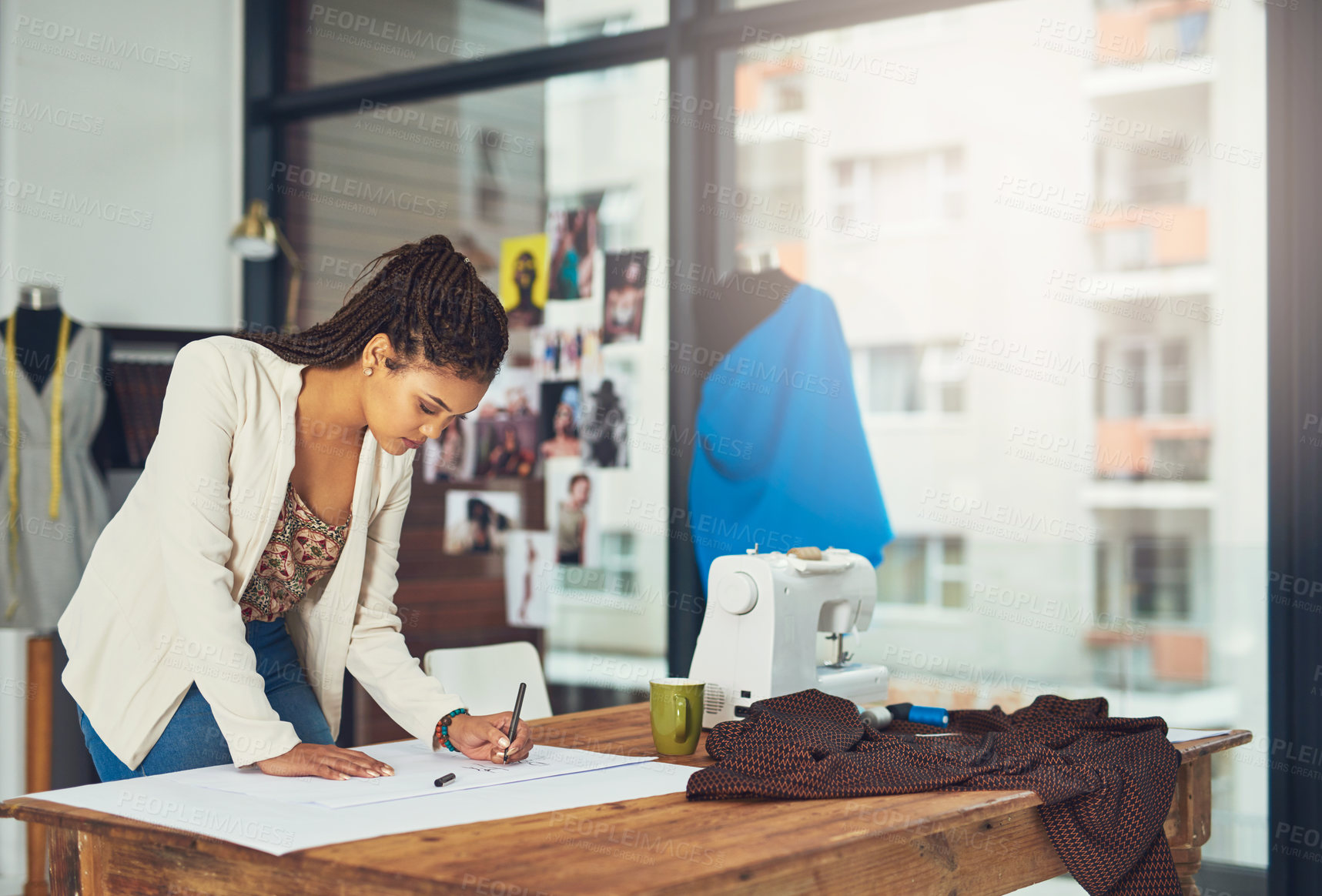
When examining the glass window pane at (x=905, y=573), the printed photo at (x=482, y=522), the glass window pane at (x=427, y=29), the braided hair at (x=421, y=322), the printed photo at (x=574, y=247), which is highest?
the glass window pane at (x=427, y=29)

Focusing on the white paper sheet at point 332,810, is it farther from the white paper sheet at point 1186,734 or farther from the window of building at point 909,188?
the window of building at point 909,188

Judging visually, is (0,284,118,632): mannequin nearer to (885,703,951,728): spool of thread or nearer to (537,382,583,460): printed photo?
(537,382,583,460): printed photo

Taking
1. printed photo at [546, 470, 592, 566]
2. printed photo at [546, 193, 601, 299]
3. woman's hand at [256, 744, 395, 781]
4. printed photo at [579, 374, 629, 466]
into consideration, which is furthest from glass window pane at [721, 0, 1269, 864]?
woman's hand at [256, 744, 395, 781]

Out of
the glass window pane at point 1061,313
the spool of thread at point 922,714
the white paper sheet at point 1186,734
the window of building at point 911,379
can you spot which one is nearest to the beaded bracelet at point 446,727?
the spool of thread at point 922,714

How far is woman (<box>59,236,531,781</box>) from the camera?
1.55 metres

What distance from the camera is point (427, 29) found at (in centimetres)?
399

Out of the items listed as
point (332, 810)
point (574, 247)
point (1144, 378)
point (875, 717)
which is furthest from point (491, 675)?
point (1144, 378)

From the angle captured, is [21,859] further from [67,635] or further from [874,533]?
[874,533]

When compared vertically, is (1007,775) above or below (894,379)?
below

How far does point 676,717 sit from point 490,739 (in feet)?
0.87

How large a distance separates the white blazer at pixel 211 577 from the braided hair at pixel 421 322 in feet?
0.19

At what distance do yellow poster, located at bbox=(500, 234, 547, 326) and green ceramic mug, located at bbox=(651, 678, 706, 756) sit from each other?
2056mm

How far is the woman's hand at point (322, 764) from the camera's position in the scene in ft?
4.92

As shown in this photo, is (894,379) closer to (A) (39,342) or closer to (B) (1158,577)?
(B) (1158,577)
